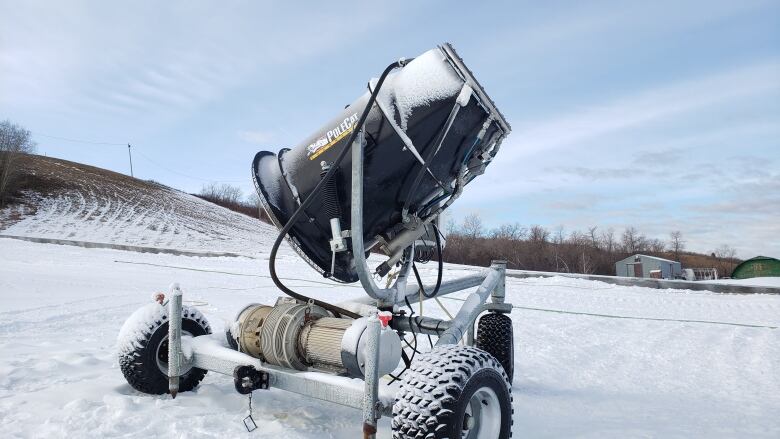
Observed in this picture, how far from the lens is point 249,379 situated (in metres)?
3.13

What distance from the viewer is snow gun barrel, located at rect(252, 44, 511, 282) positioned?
3510 mm

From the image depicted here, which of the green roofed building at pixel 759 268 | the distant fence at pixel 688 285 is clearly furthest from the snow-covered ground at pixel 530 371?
the green roofed building at pixel 759 268

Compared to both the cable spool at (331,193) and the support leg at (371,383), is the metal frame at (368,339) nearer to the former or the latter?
the support leg at (371,383)

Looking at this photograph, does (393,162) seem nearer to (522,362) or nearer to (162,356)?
(162,356)

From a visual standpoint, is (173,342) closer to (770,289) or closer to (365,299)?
(365,299)

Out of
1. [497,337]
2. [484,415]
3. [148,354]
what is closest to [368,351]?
[484,415]

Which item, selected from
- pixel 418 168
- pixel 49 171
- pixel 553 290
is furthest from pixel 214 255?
pixel 49 171

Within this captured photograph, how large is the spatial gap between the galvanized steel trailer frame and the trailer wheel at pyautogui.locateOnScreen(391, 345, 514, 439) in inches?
7.3

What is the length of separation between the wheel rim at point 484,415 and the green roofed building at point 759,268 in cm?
3454

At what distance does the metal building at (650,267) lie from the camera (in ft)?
133

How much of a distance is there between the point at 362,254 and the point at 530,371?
3027 millimetres

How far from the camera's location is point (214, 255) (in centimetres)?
2275

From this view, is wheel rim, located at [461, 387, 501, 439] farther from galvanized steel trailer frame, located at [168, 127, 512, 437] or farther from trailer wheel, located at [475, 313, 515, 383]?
trailer wheel, located at [475, 313, 515, 383]

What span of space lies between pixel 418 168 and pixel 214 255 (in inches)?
811
